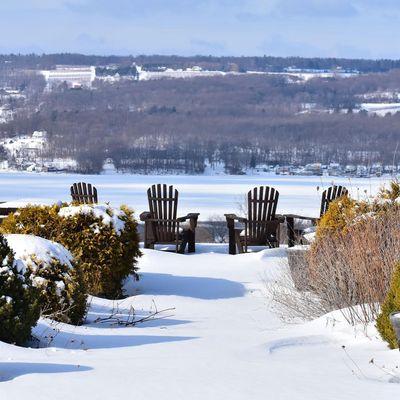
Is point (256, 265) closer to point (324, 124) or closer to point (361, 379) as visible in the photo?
point (361, 379)

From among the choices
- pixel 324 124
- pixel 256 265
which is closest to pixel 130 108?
pixel 324 124

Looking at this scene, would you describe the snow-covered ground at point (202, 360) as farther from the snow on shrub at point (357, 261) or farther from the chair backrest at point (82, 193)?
the chair backrest at point (82, 193)

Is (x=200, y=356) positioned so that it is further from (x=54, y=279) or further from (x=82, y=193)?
(x=82, y=193)

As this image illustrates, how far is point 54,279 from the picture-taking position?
7602 mm

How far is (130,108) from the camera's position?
559ft

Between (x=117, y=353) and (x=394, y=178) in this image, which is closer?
(x=117, y=353)

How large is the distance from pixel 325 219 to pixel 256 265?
9.71ft

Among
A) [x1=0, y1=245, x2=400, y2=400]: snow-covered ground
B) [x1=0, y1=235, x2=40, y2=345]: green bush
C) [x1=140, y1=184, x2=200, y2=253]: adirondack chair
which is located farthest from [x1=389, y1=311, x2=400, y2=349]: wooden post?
[x1=140, y1=184, x2=200, y2=253]: adirondack chair

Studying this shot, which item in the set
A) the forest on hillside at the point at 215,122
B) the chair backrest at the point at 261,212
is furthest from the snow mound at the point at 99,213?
the forest on hillside at the point at 215,122

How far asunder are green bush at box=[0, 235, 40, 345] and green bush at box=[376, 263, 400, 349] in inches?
88.7

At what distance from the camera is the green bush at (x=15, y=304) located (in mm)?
5914

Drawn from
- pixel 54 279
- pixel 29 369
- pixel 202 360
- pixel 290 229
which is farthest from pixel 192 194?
pixel 29 369

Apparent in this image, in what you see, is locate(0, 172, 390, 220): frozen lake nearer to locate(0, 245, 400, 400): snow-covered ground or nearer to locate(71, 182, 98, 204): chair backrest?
locate(71, 182, 98, 204): chair backrest

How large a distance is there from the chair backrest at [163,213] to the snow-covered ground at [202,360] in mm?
5081
